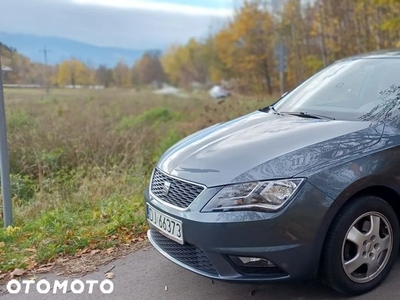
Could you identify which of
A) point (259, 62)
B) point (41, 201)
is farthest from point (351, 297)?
point (259, 62)

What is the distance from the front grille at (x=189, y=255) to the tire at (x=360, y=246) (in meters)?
0.72

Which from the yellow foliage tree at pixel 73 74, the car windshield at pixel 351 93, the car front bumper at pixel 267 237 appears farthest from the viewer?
the yellow foliage tree at pixel 73 74

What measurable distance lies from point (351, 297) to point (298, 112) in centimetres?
151

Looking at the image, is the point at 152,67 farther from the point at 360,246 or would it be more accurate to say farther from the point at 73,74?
the point at 360,246

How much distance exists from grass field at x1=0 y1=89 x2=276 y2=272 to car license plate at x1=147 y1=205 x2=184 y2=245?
1.05m

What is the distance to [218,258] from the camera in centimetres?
244

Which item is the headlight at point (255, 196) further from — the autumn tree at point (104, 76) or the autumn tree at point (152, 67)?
the autumn tree at point (152, 67)

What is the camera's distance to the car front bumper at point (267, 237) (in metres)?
2.35

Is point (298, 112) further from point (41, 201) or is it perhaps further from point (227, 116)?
point (227, 116)

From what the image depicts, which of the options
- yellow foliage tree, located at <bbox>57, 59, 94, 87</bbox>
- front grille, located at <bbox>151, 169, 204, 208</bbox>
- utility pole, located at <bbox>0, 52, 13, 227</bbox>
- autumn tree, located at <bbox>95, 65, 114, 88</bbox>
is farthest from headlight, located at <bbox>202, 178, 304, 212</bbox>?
autumn tree, located at <bbox>95, 65, 114, 88</bbox>

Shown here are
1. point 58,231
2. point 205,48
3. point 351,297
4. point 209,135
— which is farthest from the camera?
point 205,48

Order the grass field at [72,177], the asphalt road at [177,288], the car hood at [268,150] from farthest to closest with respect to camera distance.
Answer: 1. the grass field at [72,177]
2. the asphalt road at [177,288]
3. the car hood at [268,150]

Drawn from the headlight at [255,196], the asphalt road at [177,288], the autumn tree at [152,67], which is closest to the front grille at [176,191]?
the headlight at [255,196]

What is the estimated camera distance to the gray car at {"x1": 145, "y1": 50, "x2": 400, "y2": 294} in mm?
2373
